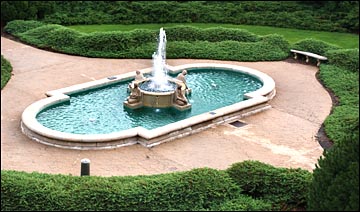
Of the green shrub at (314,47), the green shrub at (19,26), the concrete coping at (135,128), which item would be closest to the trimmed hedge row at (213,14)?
the green shrub at (19,26)

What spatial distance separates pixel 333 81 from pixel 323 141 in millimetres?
4812

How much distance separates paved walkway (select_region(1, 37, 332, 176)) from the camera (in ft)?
47.7

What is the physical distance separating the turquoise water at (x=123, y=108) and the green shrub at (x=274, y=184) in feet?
16.6

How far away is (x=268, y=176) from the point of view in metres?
12.1

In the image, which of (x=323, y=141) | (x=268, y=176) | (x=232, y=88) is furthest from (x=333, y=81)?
(x=268, y=176)

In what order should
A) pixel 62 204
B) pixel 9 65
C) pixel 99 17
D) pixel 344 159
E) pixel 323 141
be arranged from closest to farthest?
pixel 344 159, pixel 62 204, pixel 323 141, pixel 9 65, pixel 99 17

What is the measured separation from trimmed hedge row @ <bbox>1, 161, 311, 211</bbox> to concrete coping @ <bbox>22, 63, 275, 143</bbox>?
3.16 meters

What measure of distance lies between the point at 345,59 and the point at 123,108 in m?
8.02

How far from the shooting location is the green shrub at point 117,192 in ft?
36.7

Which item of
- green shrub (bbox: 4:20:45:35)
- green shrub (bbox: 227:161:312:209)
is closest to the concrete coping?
green shrub (bbox: 227:161:312:209)

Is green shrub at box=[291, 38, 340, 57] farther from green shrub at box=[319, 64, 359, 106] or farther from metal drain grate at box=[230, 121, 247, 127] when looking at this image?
metal drain grate at box=[230, 121, 247, 127]

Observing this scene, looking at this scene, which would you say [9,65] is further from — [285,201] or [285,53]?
[285,201]

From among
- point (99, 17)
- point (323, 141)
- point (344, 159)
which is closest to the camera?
point (344, 159)

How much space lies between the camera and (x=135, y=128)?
1594 cm
